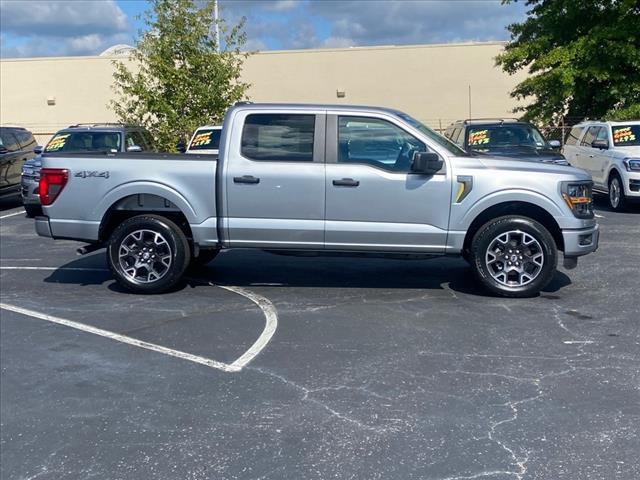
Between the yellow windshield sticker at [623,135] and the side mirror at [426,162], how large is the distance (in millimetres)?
8708

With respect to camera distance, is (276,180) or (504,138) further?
(504,138)

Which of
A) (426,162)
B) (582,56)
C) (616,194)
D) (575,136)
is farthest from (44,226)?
(582,56)

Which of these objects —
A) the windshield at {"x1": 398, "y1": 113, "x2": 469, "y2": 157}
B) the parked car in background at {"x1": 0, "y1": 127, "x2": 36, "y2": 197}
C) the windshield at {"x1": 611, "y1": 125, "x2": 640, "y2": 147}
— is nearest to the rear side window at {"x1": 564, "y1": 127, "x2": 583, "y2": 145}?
A: the windshield at {"x1": 611, "y1": 125, "x2": 640, "y2": 147}

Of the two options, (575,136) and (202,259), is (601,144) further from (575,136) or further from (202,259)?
(202,259)

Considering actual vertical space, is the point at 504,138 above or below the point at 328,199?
above

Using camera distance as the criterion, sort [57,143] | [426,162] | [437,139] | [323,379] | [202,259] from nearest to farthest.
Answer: [323,379] → [426,162] → [437,139] → [202,259] → [57,143]

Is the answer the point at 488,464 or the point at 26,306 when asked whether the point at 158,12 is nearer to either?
the point at 26,306

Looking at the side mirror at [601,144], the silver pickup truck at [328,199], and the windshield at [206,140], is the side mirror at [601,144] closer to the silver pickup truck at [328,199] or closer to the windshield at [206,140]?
the windshield at [206,140]

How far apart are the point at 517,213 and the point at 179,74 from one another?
14.0 m

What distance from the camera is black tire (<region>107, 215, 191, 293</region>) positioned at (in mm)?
7949

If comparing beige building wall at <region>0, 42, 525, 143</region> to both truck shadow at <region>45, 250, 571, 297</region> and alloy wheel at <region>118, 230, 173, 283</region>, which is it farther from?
alloy wheel at <region>118, 230, 173, 283</region>

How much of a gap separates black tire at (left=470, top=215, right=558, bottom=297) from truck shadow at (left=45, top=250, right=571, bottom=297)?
296 mm

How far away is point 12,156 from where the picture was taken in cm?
1675

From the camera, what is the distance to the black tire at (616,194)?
13797mm
